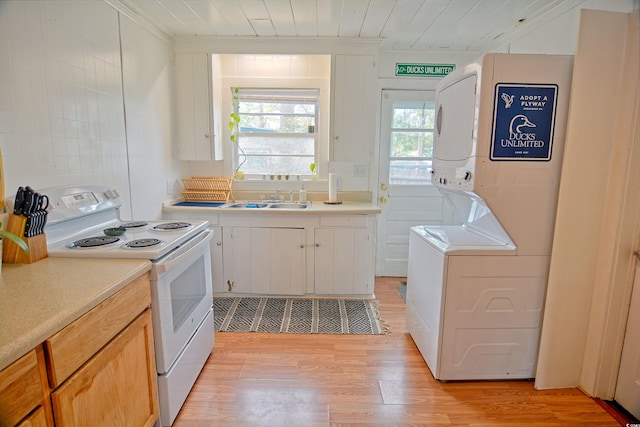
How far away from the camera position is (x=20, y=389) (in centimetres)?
86

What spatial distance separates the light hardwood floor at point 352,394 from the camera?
5.69 ft

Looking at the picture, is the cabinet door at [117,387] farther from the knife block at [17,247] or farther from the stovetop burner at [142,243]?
the knife block at [17,247]

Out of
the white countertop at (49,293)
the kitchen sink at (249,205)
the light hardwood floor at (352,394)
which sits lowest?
the light hardwood floor at (352,394)

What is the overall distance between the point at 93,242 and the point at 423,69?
10.5 feet

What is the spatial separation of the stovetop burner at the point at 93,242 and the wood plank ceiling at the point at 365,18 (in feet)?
5.48

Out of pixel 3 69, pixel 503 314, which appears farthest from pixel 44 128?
pixel 503 314

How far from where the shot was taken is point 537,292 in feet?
6.41

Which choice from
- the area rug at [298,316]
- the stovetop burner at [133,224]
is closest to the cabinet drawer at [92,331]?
the stovetop burner at [133,224]

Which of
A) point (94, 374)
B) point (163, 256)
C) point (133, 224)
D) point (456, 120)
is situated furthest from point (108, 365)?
point (456, 120)

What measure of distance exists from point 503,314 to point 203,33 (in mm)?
3171

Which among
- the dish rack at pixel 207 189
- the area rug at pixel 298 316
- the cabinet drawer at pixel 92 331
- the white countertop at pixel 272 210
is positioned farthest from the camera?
the dish rack at pixel 207 189

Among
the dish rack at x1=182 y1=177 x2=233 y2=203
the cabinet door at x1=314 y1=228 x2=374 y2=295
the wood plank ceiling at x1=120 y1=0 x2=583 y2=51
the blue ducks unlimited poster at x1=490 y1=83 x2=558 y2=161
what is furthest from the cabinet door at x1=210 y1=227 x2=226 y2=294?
the blue ducks unlimited poster at x1=490 y1=83 x2=558 y2=161

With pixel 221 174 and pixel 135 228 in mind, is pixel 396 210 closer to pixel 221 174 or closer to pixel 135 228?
pixel 221 174

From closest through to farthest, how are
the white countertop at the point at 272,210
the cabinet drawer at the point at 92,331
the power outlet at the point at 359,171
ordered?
1. the cabinet drawer at the point at 92,331
2. the white countertop at the point at 272,210
3. the power outlet at the point at 359,171
